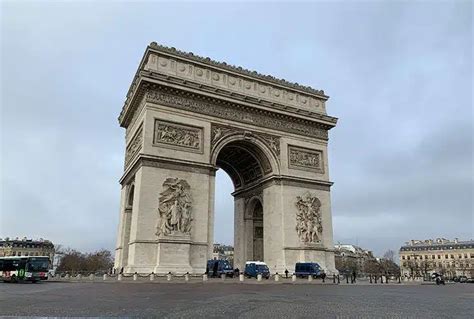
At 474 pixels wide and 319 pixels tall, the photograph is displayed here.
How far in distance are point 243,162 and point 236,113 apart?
5.15 meters

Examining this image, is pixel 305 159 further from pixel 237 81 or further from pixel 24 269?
pixel 24 269

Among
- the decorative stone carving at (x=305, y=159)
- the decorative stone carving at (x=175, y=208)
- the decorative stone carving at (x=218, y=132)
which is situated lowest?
the decorative stone carving at (x=175, y=208)

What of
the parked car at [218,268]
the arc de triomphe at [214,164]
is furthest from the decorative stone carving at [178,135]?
the parked car at [218,268]

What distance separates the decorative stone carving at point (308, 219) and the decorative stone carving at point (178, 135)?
8703mm

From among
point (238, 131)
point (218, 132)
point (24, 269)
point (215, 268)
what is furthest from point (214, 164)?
point (24, 269)

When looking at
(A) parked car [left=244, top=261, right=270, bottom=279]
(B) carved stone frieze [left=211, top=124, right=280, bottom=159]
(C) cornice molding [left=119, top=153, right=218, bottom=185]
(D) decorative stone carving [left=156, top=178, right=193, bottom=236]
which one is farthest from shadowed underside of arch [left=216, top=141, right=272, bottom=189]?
(A) parked car [left=244, top=261, right=270, bottom=279]

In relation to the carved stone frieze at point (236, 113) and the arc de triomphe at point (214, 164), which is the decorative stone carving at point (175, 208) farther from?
the carved stone frieze at point (236, 113)

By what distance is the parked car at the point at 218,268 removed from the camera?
25.4 m

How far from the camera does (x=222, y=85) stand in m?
29.0

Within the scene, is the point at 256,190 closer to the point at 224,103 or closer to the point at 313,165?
the point at 313,165

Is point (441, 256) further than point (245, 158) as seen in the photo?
Yes

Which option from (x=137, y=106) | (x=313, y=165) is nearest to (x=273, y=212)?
(x=313, y=165)

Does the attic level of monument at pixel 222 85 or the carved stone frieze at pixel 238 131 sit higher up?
the attic level of monument at pixel 222 85

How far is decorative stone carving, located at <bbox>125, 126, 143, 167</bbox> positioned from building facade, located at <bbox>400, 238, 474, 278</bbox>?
78251mm
